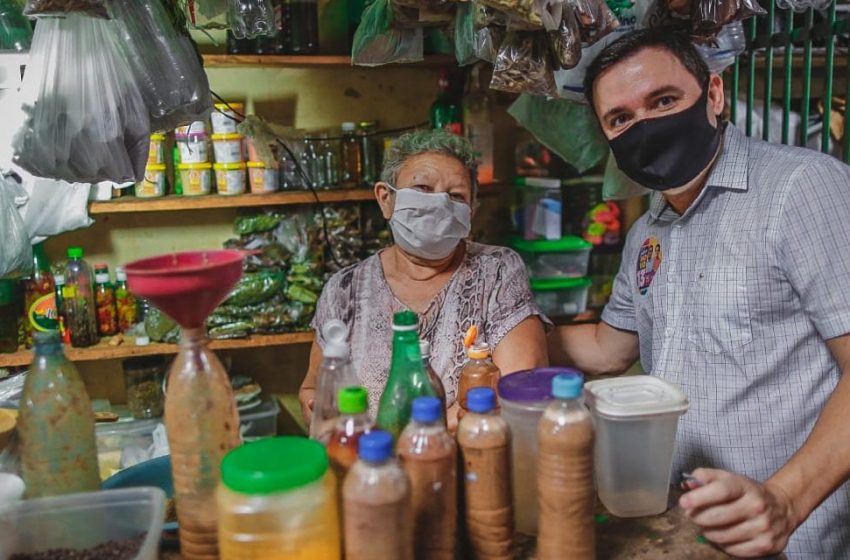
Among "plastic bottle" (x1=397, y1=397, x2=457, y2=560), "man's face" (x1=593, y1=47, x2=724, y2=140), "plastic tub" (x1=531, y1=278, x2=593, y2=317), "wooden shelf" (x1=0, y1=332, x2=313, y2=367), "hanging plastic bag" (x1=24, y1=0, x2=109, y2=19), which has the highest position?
"hanging plastic bag" (x1=24, y1=0, x2=109, y2=19)

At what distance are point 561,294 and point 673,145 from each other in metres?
1.46

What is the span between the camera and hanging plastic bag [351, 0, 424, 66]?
1.75 metres

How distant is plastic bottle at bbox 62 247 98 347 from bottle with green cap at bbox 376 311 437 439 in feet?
6.43

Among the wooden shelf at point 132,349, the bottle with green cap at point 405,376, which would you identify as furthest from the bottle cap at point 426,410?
the wooden shelf at point 132,349

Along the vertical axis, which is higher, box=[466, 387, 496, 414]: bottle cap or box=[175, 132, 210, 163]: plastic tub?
box=[175, 132, 210, 163]: plastic tub

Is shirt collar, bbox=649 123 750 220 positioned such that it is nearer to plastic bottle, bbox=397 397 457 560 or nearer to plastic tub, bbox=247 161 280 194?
plastic bottle, bbox=397 397 457 560

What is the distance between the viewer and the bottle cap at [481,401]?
3.16ft

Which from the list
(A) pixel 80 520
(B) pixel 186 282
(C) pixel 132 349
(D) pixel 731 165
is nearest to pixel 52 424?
(A) pixel 80 520

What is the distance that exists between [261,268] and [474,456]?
6.42ft

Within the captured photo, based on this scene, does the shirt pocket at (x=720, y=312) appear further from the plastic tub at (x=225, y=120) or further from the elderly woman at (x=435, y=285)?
the plastic tub at (x=225, y=120)

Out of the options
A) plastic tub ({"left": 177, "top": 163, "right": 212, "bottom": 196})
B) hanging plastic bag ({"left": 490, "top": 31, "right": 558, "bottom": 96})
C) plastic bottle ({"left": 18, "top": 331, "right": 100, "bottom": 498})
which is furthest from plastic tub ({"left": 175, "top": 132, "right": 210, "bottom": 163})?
plastic bottle ({"left": 18, "top": 331, "right": 100, "bottom": 498})

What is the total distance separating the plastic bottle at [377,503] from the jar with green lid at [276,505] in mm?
37

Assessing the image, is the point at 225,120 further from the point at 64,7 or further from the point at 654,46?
the point at 654,46

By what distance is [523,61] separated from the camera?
4.92 ft
